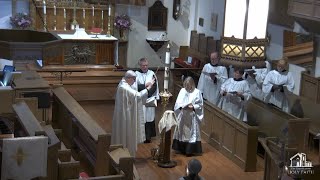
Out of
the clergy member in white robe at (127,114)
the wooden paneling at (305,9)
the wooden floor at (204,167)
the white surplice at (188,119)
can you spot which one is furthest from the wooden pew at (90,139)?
the wooden paneling at (305,9)

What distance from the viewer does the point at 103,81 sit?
16.7 m

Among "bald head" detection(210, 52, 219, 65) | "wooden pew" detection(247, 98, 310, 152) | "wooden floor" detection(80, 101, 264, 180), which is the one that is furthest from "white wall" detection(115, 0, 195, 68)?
"wooden pew" detection(247, 98, 310, 152)

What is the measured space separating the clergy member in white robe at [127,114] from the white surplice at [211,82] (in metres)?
3.28

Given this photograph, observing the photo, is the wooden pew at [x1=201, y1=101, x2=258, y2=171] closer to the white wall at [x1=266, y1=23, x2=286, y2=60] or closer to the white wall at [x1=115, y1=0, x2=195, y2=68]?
the white wall at [x1=266, y1=23, x2=286, y2=60]

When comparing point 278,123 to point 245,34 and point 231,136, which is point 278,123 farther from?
point 245,34

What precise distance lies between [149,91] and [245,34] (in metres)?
5.89

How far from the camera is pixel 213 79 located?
1429 centimetres

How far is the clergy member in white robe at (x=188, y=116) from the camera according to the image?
11844mm

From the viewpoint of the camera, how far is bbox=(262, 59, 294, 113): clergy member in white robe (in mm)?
13375

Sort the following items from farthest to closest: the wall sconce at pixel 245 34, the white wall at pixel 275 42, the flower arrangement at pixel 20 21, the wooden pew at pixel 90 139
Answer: the flower arrangement at pixel 20 21, the white wall at pixel 275 42, the wooden pew at pixel 90 139, the wall sconce at pixel 245 34

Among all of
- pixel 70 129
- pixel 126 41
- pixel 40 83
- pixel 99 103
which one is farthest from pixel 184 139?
pixel 126 41

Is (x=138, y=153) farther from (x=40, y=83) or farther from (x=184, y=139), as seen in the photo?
(x=40, y=83)

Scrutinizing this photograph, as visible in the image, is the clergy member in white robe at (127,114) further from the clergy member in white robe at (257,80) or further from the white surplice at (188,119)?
the clergy member in white robe at (257,80)

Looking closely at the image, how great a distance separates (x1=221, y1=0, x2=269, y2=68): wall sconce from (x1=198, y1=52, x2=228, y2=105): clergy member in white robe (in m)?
7.47
